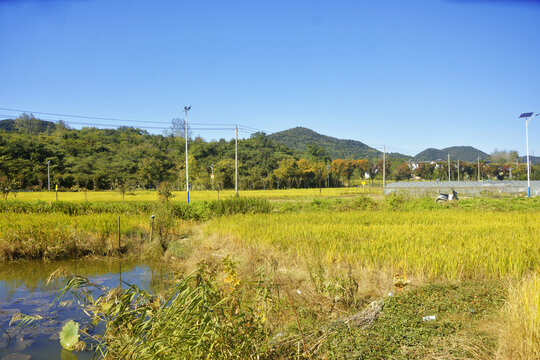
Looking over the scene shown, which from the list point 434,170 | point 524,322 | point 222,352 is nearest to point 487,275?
point 524,322

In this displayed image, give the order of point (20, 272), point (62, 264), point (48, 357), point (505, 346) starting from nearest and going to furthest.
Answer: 1. point (505, 346)
2. point (48, 357)
3. point (20, 272)
4. point (62, 264)

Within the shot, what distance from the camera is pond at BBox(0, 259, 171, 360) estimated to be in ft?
16.6

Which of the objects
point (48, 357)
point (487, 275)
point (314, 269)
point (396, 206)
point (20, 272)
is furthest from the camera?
point (396, 206)

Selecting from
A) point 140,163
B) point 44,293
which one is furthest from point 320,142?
point 44,293

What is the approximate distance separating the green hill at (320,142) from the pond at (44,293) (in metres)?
115

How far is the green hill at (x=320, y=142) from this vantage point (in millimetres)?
126812

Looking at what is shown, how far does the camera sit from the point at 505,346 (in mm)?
3062

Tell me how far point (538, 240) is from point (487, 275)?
8.52ft

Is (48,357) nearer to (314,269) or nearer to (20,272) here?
(314,269)

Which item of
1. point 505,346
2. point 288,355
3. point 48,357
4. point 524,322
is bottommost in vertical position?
point 48,357

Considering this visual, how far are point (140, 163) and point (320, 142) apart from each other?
91.1 meters

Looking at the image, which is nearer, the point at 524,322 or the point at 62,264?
the point at 524,322

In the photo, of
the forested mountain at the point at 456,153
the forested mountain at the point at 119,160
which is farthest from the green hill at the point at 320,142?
the forested mountain at the point at 119,160

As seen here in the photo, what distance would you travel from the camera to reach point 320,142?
135 meters
